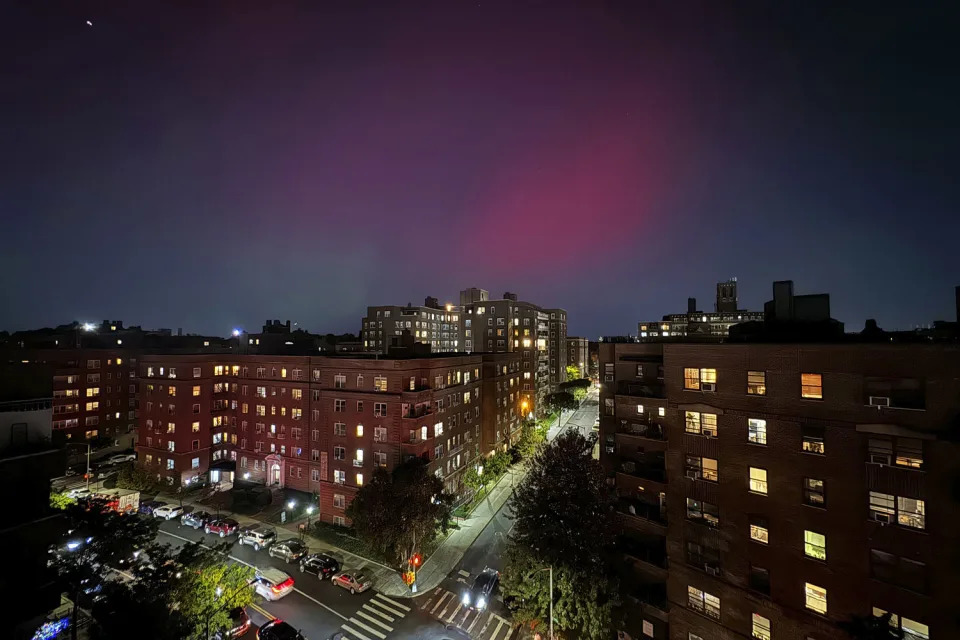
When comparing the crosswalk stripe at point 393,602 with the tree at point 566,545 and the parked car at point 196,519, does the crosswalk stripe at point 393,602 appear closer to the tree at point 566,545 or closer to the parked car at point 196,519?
the tree at point 566,545

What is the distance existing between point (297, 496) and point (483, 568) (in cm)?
2872

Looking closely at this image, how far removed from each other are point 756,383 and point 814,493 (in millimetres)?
6608

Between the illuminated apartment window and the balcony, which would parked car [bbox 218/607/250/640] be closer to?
the balcony

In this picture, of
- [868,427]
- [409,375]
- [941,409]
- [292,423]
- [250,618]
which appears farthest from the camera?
[292,423]

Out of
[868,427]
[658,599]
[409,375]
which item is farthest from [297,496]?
[868,427]

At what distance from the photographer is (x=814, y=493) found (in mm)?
21234

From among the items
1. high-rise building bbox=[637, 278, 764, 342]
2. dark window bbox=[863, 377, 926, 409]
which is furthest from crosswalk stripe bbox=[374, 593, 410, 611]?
high-rise building bbox=[637, 278, 764, 342]

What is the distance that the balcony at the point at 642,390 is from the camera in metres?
30.0

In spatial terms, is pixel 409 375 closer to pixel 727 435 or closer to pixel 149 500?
pixel 727 435

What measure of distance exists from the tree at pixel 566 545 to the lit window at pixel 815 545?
36.7 feet

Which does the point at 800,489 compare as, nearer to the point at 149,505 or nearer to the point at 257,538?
the point at 257,538

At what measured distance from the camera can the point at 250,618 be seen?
29438 mm

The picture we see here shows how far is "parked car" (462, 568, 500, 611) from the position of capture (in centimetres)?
3170

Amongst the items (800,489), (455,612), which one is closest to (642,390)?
(800,489)
